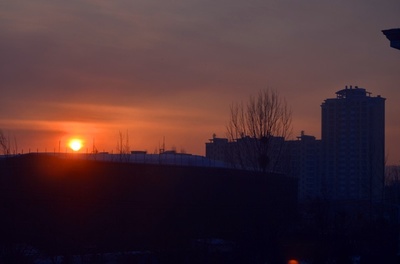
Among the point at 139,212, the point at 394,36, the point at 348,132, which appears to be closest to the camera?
the point at 394,36

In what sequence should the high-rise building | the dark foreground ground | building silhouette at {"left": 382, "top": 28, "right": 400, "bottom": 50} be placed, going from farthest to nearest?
the high-rise building
the dark foreground ground
building silhouette at {"left": 382, "top": 28, "right": 400, "bottom": 50}

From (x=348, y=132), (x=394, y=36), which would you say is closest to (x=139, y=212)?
(x=394, y=36)

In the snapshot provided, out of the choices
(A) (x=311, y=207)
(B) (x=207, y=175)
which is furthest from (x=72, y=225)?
(B) (x=207, y=175)

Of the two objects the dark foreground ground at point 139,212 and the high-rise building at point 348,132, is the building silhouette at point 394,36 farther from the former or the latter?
the high-rise building at point 348,132

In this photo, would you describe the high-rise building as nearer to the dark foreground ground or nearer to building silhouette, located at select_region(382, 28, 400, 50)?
the dark foreground ground

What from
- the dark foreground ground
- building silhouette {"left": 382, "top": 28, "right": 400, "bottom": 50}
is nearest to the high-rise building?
the dark foreground ground

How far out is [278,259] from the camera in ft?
34.0

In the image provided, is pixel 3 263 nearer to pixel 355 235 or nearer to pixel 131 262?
pixel 131 262

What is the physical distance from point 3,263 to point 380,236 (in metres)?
6.91

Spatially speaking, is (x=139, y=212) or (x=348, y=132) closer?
(x=139, y=212)

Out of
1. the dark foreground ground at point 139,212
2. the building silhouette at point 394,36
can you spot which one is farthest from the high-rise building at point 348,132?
the building silhouette at point 394,36

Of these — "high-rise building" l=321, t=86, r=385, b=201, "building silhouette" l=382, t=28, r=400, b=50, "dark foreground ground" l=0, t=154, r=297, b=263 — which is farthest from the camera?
"high-rise building" l=321, t=86, r=385, b=201

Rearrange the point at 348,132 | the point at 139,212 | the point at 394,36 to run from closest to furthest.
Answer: the point at 394,36
the point at 139,212
the point at 348,132

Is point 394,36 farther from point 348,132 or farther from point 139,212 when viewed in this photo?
point 348,132
